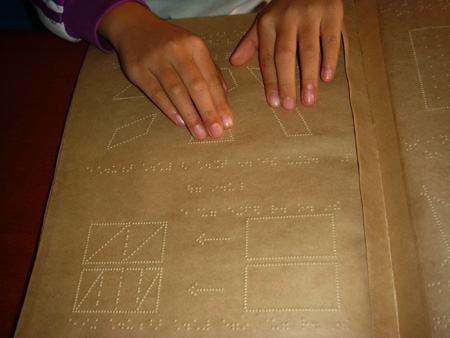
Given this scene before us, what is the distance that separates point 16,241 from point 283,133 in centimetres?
38

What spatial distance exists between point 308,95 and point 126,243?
30 centimetres

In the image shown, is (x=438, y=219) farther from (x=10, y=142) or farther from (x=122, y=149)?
(x=10, y=142)

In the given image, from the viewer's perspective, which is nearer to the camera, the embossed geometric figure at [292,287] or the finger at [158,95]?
the embossed geometric figure at [292,287]

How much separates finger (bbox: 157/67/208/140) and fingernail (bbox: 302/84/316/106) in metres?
0.14

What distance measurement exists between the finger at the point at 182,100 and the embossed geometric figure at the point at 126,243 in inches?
5.2

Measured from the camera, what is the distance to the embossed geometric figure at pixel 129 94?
521 mm

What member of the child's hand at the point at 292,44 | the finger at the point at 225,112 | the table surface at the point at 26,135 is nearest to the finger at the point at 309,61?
the child's hand at the point at 292,44

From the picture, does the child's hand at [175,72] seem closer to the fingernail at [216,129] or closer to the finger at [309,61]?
the fingernail at [216,129]

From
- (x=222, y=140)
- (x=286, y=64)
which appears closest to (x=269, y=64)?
(x=286, y=64)

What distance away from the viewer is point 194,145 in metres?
0.47

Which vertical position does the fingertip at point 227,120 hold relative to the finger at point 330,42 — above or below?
below

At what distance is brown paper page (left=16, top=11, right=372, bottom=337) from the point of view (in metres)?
0.39

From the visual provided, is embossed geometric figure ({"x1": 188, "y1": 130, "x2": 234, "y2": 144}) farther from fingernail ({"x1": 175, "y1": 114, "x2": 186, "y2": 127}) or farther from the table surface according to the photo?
the table surface

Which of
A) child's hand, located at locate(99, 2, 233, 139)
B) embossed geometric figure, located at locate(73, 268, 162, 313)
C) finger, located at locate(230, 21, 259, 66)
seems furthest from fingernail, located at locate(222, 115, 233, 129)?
embossed geometric figure, located at locate(73, 268, 162, 313)
